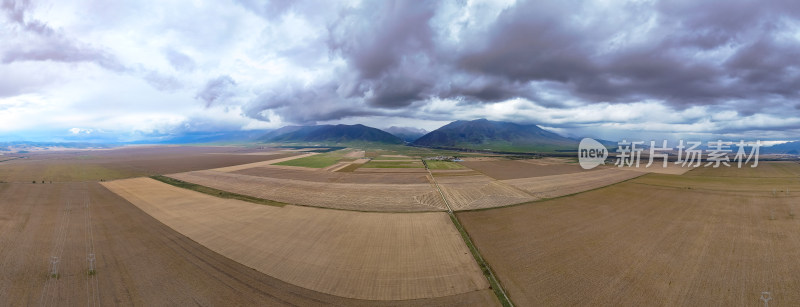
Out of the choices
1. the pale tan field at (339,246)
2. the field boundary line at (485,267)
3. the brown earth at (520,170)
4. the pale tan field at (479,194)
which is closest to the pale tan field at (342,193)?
the pale tan field at (479,194)

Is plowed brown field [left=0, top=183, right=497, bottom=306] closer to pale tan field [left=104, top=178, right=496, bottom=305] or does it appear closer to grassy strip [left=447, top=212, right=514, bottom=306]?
grassy strip [left=447, top=212, right=514, bottom=306]

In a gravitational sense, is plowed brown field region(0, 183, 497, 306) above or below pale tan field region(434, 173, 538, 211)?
below

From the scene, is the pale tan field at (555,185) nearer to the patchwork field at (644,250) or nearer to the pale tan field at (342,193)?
the patchwork field at (644,250)

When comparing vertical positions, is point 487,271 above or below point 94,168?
below

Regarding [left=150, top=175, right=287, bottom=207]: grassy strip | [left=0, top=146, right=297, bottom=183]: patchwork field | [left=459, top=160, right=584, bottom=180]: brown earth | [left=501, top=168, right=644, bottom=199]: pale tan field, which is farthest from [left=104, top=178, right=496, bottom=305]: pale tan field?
[left=0, top=146, right=297, bottom=183]: patchwork field

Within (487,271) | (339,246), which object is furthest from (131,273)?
(487,271)

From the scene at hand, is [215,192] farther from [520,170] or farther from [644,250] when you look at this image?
[520,170]
